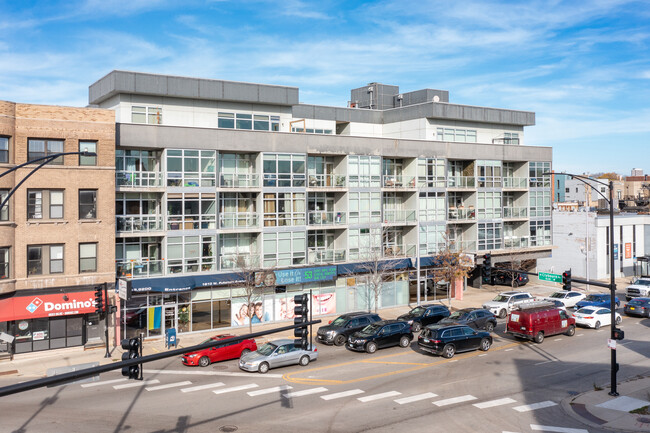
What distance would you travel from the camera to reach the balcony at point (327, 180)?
1750 inches

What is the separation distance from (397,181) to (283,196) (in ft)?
37.4

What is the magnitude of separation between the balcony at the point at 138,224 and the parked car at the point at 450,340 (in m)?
18.5

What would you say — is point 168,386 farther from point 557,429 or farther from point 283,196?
point 283,196

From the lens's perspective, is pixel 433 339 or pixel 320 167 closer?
pixel 433 339

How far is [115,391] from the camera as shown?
25875 mm

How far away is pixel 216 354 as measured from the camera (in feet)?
102

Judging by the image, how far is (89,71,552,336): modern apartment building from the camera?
3797cm

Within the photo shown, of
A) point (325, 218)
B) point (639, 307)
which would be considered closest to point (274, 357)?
point (325, 218)

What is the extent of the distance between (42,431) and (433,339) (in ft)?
62.8

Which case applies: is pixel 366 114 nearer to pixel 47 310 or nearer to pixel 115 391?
pixel 47 310

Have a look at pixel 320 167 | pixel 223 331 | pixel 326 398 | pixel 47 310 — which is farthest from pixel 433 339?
pixel 47 310

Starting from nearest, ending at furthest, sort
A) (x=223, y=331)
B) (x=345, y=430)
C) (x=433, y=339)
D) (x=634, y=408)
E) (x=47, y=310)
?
(x=345, y=430), (x=634, y=408), (x=433, y=339), (x=47, y=310), (x=223, y=331)

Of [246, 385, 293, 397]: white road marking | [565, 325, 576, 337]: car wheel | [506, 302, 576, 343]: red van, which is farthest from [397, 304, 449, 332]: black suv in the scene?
[246, 385, 293, 397]: white road marking

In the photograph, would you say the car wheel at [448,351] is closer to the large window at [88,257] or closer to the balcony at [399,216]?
the balcony at [399,216]
